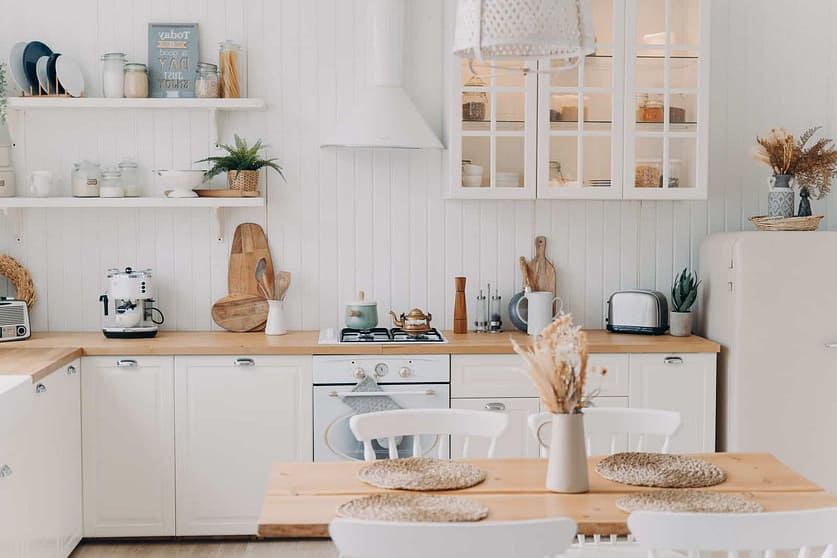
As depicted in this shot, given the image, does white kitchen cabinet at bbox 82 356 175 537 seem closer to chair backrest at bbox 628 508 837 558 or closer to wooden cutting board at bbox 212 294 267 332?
wooden cutting board at bbox 212 294 267 332

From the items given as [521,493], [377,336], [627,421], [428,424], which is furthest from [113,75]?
[521,493]

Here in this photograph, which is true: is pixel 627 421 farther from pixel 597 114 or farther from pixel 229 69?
pixel 229 69

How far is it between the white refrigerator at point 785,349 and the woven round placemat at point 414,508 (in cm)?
204

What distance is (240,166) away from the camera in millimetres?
4180

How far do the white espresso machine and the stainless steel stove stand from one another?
760 millimetres

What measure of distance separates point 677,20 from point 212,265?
2312 millimetres

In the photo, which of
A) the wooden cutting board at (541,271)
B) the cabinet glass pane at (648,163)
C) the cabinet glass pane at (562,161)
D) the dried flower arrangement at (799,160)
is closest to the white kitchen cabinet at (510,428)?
the wooden cutting board at (541,271)

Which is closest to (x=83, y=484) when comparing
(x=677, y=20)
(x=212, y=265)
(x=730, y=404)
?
(x=212, y=265)

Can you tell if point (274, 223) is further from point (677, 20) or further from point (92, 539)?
point (677, 20)

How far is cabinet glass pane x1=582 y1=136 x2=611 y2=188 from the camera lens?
163 inches

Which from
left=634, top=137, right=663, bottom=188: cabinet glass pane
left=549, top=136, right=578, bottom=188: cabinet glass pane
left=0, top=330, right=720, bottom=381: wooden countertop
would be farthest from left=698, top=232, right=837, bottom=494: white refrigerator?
left=549, top=136, right=578, bottom=188: cabinet glass pane

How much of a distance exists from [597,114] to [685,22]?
0.54 metres

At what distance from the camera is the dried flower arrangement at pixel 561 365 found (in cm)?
230

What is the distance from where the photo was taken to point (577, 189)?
414cm
